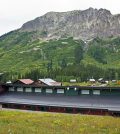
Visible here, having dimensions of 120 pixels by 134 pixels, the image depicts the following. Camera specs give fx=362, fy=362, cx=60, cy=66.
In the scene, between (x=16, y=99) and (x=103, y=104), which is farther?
(x=16, y=99)

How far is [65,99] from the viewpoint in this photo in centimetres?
5419

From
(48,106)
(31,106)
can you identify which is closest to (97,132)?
(48,106)

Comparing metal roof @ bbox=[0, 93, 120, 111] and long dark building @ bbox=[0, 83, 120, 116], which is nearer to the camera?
long dark building @ bbox=[0, 83, 120, 116]

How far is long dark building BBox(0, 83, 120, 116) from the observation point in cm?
4825

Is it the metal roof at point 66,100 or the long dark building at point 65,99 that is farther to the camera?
the metal roof at point 66,100

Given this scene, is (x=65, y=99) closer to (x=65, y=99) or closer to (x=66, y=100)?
(x=65, y=99)

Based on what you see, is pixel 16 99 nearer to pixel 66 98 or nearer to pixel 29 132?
pixel 66 98

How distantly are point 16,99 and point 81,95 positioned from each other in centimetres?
1092

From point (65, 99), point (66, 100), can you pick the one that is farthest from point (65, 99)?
point (66, 100)

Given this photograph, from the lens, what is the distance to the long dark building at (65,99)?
48.2 meters

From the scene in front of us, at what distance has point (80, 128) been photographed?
26.5 meters

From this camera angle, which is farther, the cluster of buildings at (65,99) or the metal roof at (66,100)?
the metal roof at (66,100)

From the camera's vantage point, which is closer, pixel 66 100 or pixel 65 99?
pixel 66 100

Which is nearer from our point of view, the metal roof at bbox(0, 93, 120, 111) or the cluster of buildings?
the cluster of buildings
